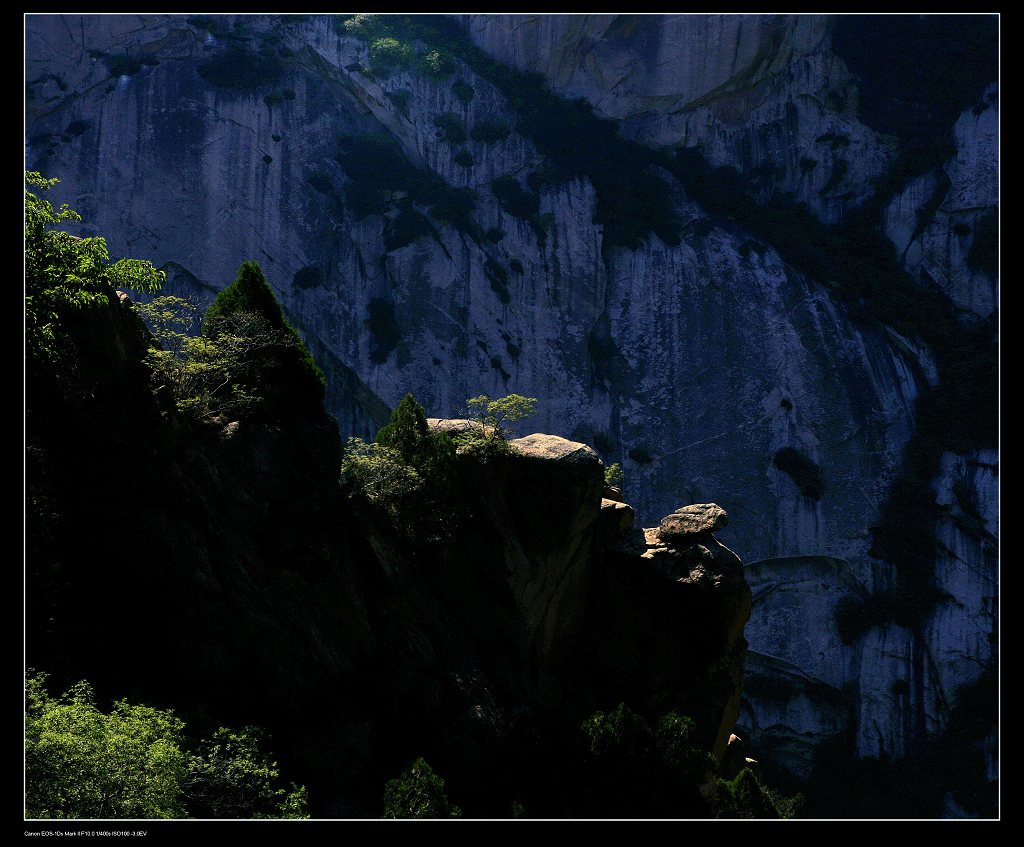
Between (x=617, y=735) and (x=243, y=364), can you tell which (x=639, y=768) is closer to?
(x=617, y=735)

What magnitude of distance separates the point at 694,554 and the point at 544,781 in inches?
292

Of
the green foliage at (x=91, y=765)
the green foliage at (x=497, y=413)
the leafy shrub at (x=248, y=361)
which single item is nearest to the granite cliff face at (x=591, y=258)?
the green foliage at (x=497, y=413)

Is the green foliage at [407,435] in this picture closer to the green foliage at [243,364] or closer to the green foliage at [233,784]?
the green foliage at [243,364]

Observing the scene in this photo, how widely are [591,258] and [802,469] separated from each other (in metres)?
14.8

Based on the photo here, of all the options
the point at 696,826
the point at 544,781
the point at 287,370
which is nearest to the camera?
the point at 696,826

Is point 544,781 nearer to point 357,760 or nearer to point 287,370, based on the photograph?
point 357,760

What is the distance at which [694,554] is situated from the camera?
79.4 feet

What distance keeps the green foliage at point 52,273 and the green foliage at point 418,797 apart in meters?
7.90

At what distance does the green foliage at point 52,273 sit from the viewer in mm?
13594

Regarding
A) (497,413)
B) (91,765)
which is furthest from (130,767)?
(497,413)

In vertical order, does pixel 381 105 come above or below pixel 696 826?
above

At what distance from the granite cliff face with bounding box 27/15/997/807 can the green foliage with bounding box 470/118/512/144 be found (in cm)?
20

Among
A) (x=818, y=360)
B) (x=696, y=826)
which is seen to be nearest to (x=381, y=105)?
(x=818, y=360)

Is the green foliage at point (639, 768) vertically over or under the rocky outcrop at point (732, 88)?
under
